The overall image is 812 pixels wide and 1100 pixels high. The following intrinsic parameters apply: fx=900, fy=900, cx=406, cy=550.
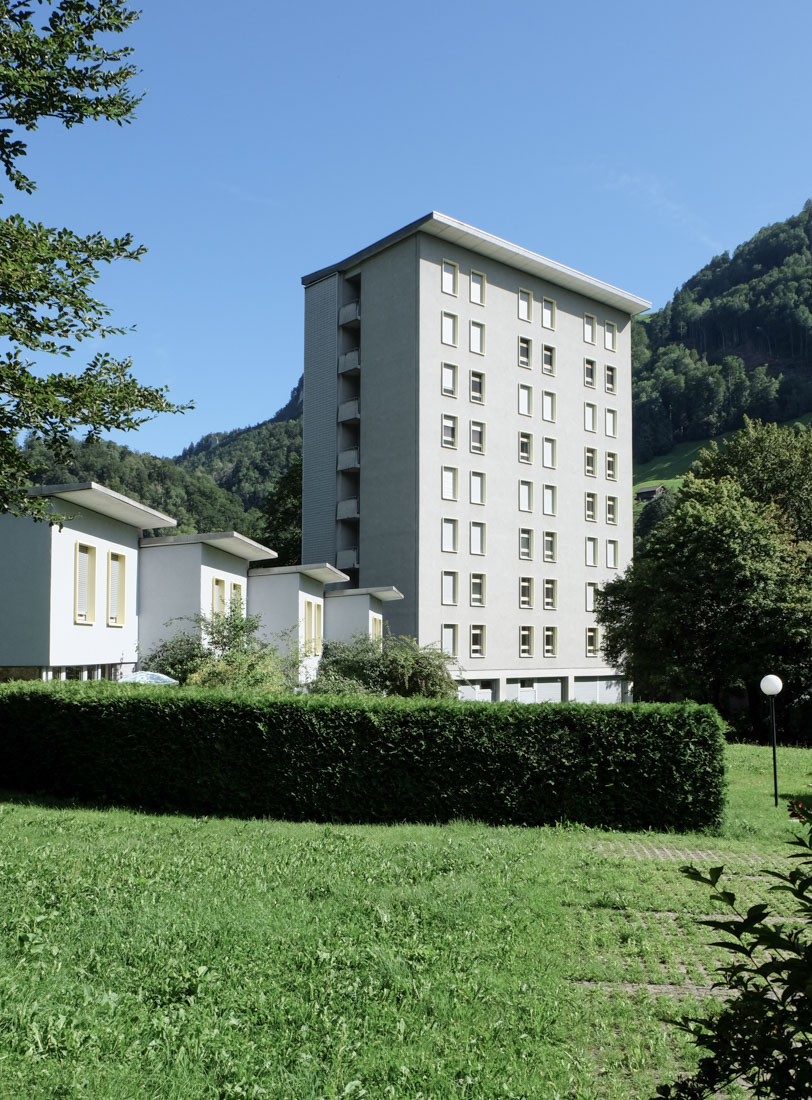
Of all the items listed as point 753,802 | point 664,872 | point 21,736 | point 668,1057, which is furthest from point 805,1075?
point 753,802

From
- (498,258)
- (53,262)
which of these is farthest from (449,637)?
→ (53,262)

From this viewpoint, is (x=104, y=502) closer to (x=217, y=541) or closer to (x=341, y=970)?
A: (x=217, y=541)

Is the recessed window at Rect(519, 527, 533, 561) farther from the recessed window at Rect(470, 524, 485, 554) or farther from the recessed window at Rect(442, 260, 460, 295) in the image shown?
the recessed window at Rect(442, 260, 460, 295)

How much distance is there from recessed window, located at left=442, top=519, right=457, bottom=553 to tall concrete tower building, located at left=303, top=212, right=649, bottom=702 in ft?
0.32

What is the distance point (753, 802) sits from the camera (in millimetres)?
18797

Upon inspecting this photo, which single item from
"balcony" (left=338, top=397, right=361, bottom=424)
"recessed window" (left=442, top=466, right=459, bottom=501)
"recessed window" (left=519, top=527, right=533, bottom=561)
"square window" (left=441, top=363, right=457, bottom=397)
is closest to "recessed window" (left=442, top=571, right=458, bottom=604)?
"recessed window" (left=442, top=466, right=459, bottom=501)

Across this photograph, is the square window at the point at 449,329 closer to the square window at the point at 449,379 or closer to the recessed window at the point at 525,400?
the square window at the point at 449,379

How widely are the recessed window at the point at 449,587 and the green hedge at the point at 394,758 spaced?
96.3ft

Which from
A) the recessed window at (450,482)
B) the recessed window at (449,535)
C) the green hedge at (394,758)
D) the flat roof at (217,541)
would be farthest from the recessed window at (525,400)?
the green hedge at (394,758)

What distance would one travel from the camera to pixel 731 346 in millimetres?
155125

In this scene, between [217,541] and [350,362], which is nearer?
[217,541]

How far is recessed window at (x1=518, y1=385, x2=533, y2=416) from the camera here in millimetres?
50750

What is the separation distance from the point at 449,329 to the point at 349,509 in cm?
1085

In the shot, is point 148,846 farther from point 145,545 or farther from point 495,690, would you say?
point 495,690
